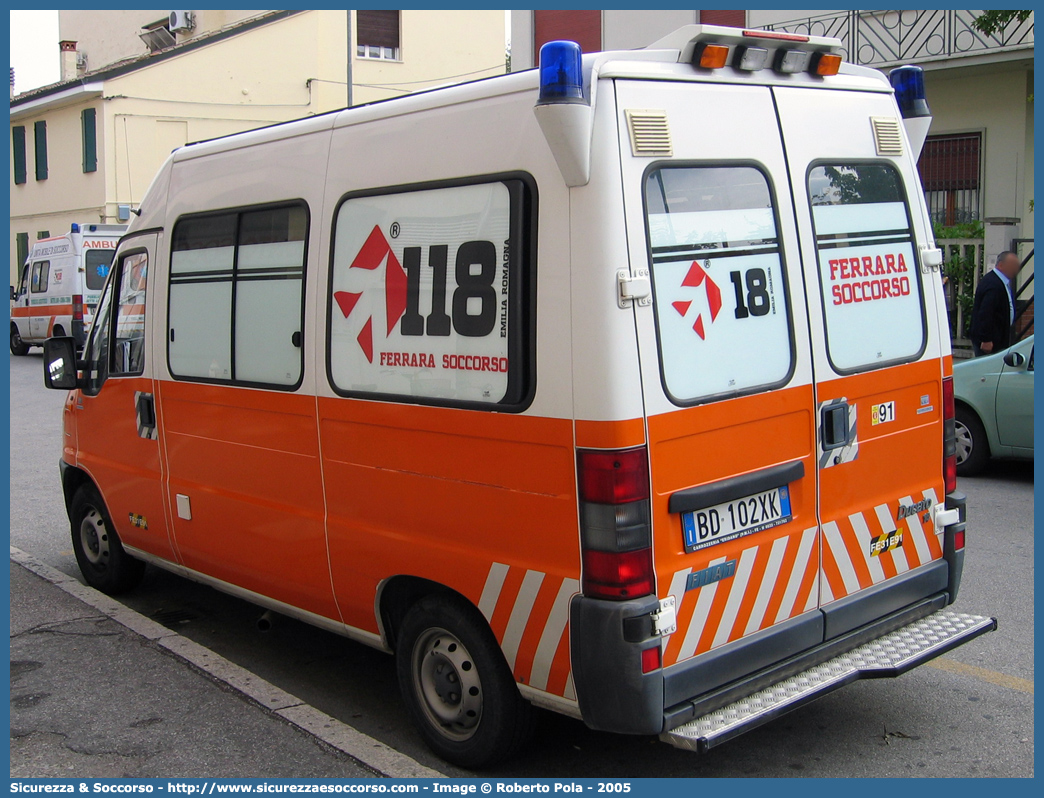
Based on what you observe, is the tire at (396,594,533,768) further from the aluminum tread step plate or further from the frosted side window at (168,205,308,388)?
the frosted side window at (168,205,308,388)

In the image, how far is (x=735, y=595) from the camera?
145 inches

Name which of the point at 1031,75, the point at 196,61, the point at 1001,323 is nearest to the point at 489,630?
the point at 1001,323

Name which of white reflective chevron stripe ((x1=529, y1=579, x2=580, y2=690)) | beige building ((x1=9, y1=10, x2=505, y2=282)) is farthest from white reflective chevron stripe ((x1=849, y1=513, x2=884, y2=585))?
beige building ((x1=9, y1=10, x2=505, y2=282))

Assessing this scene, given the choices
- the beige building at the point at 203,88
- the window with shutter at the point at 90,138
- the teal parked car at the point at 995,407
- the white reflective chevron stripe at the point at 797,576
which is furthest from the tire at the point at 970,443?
the window with shutter at the point at 90,138

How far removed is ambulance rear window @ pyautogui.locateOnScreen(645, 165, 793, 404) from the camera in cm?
351

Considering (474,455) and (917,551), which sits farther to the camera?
(917,551)

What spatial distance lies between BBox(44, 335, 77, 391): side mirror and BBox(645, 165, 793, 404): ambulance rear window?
389 centimetres

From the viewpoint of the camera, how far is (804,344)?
3.91 m

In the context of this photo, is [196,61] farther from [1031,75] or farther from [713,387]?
[713,387]

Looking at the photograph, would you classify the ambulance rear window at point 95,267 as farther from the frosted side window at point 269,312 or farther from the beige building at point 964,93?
the frosted side window at point 269,312

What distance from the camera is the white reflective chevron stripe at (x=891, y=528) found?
4.24 metres

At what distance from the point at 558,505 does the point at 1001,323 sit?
8.68 metres

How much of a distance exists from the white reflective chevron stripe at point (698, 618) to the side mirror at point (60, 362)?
4.05 m

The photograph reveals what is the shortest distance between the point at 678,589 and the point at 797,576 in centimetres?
65
